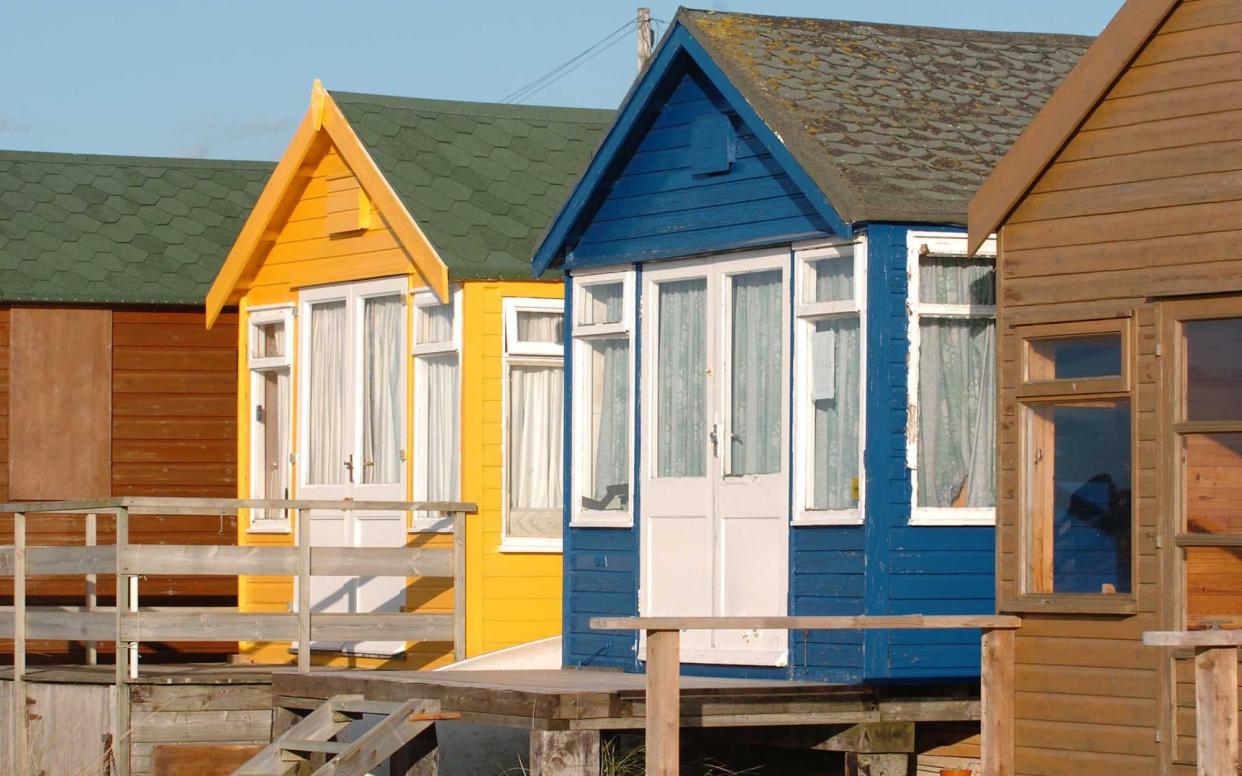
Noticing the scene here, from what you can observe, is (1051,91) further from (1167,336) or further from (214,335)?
(214,335)

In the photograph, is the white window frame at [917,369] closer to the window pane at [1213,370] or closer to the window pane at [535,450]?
the window pane at [1213,370]

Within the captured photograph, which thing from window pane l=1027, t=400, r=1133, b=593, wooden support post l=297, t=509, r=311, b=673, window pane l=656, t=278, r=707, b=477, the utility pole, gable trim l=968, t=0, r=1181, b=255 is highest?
the utility pole

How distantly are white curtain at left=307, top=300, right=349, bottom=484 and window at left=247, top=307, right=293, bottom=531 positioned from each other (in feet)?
1.88

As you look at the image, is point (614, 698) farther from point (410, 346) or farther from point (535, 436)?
point (410, 346)

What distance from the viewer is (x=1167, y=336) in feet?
37.1

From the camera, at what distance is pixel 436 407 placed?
56.2ft

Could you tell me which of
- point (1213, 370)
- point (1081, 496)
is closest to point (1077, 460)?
point (1081, 496)

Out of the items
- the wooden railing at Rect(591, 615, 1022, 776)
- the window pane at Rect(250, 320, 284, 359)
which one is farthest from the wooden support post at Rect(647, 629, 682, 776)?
the window pane at Rect(250, 320, 284, 359)

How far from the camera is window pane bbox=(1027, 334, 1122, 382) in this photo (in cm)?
1160

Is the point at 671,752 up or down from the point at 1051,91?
down

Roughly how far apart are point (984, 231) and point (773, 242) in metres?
1.99

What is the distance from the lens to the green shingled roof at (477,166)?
661 inches

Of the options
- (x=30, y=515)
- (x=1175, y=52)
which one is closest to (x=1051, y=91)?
(x=1175, y=52)

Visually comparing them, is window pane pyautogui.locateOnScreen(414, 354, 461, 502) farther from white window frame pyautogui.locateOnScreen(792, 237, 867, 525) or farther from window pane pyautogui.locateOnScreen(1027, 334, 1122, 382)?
window pane pyautogui.locateOnScreen(1027, 334, 1122, 382)
